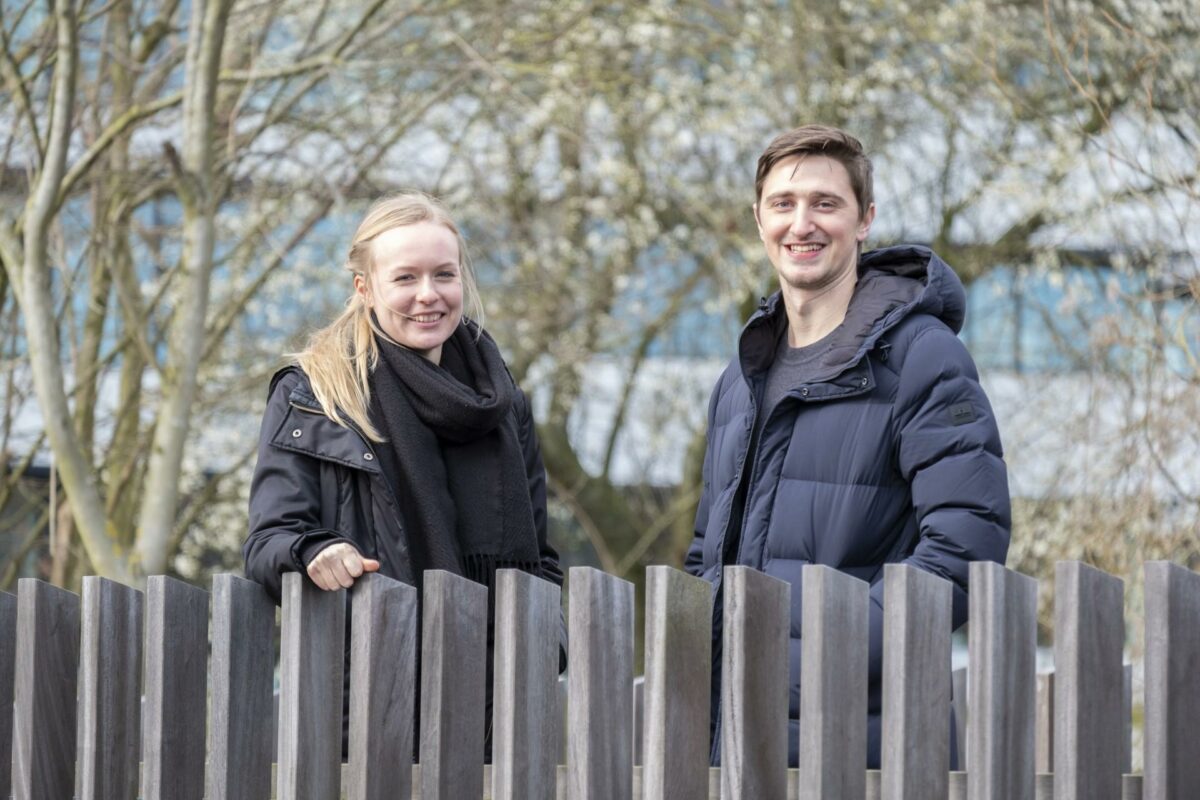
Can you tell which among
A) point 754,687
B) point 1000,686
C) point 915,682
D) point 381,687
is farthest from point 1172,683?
point 381,687

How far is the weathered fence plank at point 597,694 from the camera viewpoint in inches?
102

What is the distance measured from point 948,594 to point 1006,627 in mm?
100

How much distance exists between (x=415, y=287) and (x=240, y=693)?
93 centimetres

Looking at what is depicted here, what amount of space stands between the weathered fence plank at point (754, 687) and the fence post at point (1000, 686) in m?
0.29

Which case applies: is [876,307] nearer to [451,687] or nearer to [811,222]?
[811,222]

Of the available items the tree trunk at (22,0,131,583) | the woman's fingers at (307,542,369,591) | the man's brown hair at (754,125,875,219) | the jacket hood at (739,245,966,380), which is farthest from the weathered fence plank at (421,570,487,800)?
the tree trunk at (22,0,131,583)

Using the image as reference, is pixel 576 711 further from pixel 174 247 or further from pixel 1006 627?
pixel 174 247

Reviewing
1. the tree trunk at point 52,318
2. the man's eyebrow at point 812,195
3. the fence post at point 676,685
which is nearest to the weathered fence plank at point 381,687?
the fence post at point 676,685

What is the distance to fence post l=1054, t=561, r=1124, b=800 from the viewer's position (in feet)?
8.69

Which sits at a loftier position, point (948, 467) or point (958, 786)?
point (948, 467)

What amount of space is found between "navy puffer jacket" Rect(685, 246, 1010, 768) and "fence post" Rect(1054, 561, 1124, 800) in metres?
0.22

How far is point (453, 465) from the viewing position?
331 cm

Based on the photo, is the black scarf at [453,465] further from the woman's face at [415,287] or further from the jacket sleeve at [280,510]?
the jacket sleeve at [280,510]

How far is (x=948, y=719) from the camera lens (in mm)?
2691
